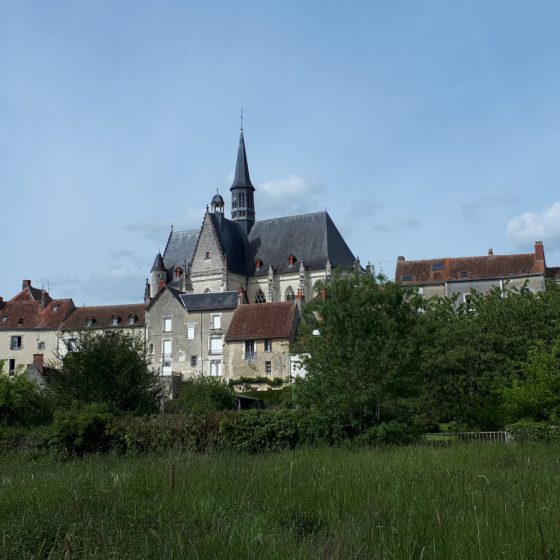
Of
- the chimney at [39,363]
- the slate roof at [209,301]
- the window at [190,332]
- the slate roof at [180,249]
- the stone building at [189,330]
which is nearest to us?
the chimney at [39,363]

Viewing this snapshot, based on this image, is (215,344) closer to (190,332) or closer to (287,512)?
(190,332)

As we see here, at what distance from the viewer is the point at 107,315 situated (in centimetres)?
5906

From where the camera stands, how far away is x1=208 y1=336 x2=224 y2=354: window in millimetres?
50781

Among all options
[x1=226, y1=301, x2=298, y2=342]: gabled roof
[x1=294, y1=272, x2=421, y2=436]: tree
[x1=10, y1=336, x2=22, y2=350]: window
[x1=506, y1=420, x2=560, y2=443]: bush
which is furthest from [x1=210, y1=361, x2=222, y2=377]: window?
[x1=506, y1=420, x2=560, y2=443]: bush

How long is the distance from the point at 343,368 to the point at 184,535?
46.1ft

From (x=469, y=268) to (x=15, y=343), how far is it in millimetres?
36128

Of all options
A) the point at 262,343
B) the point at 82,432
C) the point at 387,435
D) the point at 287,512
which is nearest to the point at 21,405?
the point at 82,432

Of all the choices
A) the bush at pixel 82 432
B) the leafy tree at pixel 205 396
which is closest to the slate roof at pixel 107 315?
the leafy tree at pixel 205 396

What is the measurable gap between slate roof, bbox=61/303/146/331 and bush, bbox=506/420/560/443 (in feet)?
145

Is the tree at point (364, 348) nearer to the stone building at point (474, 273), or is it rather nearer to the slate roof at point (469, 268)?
the stone building at point (474, 273)

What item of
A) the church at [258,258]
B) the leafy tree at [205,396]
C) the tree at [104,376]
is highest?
the church at [258,258]

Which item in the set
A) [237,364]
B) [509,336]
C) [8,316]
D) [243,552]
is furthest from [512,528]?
[8,316]

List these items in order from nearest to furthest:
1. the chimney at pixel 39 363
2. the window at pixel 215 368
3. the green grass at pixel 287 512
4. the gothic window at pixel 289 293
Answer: the green grass at pixel 287 512, the chimney at pixel 39 363, the window at pixel 215 368, the gothic window at pixel 289 293

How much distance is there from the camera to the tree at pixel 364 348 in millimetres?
19609
